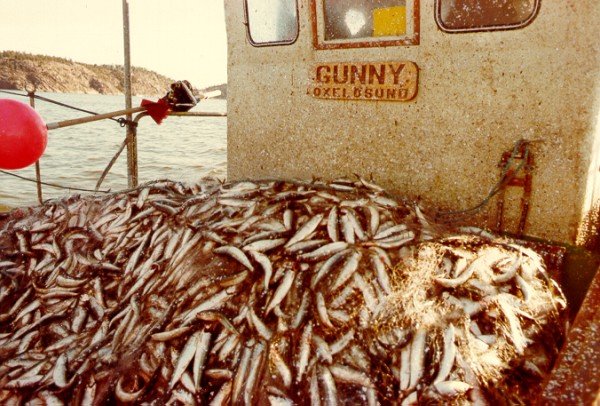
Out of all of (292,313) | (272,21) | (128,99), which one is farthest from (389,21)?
(128,99)

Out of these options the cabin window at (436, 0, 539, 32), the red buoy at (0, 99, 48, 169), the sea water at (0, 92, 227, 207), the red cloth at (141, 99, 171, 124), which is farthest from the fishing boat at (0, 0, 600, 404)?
the sea water at (0, 92, 227, 207)

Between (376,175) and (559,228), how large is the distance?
85.3 inches

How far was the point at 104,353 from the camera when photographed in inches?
159

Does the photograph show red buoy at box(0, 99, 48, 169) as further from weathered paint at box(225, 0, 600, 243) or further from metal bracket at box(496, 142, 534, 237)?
metal bracket at box(496, 142, 534, 237)

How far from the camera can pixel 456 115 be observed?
4.94m

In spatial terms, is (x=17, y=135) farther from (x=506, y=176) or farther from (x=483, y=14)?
(x=506, y=176)

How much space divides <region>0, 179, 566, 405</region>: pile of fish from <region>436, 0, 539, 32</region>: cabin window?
2041 millimetres

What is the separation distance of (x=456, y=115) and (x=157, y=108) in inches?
208

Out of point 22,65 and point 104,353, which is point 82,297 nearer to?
point 104,353

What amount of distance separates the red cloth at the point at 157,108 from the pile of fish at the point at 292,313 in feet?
10.7

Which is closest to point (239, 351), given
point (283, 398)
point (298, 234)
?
point (283, 398)

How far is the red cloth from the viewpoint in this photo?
7723mm

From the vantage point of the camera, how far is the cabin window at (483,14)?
4.37 m

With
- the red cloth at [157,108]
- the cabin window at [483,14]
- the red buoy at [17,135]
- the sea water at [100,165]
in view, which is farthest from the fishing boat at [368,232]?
the sea water at [100,165]
